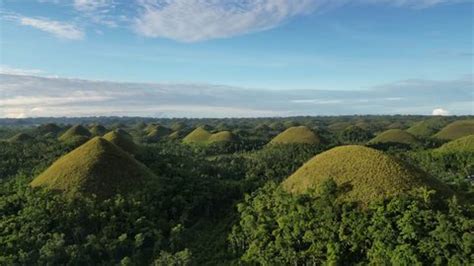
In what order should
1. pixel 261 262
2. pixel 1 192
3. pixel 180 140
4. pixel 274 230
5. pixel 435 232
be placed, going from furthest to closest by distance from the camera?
pixel 180 140, pixel 1 192, pixel 274 230, pixel 261 262, pixel 435 232

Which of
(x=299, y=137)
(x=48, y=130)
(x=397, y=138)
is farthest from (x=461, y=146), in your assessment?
(x=48, y=130)

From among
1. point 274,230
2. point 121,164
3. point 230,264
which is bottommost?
point 230,264

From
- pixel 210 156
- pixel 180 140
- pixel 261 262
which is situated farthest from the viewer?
pixel 180 140

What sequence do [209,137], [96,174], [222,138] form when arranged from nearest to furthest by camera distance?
[96,174]
[222,138]
[209,137]

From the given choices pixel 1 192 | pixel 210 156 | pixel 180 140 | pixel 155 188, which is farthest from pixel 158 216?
pixel 180 140

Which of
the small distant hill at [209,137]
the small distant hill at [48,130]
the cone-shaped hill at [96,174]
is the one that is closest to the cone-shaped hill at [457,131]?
the small distant hill at [209,137]

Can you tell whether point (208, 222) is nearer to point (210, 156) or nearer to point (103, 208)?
point (103, 208)

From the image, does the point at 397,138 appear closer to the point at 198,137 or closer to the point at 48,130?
the point at 198,137
